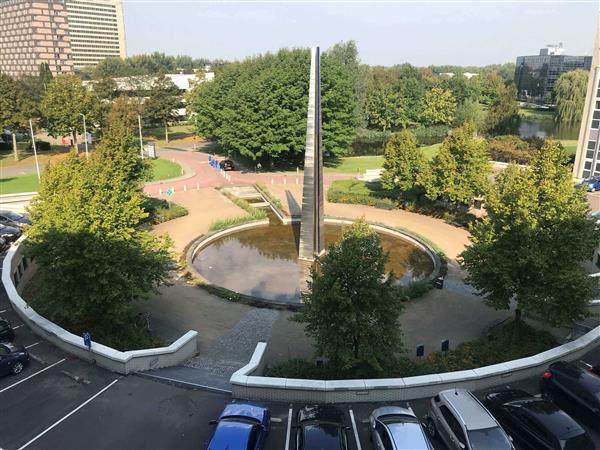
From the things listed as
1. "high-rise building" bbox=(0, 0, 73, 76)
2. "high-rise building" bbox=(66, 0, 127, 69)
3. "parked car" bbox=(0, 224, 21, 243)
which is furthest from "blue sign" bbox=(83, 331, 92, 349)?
"high-rise building" bbox=(66, 0, 127, 69)

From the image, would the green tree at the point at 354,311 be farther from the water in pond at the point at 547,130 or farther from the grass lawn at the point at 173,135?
the water in pond at the point at 547,130

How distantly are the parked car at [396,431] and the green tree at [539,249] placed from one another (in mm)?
8201

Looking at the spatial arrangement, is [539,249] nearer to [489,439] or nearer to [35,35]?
[489,439]

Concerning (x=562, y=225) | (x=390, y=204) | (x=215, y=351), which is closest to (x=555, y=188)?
(x=562, y=225)

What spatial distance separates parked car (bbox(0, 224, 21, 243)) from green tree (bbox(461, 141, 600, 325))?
2737 centimetres

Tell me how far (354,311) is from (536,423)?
18.9ft

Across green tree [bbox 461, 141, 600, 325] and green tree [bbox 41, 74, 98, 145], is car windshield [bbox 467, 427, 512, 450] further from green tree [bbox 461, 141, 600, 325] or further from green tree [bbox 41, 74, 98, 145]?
green tree [bbox 41, 74, 98, 145]

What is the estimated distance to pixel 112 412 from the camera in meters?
13.8

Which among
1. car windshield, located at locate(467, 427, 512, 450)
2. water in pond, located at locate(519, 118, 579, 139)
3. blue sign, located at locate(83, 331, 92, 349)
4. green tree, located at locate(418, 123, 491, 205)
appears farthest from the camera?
water in pond, located at locate(519, 118, 579, 139)

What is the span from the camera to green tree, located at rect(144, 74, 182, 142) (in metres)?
75.2

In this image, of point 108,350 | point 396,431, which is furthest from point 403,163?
point 396,431

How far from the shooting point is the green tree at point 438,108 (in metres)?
88.7

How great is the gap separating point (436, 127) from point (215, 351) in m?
78.3

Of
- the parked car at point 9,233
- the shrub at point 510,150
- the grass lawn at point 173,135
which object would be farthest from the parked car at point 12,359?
the grass lawn at point 173,135
